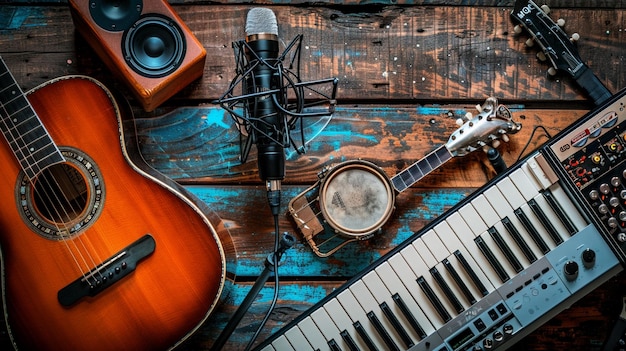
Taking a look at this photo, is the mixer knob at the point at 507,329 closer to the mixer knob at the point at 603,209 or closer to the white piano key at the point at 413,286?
the white piano key at the point at 413,286

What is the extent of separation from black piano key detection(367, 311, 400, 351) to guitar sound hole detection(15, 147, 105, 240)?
Answer: 0.98 metres

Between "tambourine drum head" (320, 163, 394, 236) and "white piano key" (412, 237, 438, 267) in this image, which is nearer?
"white piano key" (412, 237, 438, 267)

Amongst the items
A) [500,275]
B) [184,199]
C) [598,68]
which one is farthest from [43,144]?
[598,68]

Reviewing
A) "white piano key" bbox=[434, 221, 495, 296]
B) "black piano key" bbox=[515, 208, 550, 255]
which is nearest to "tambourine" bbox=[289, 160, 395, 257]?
"white piano key" bbox=[434, 221, 495, 296]

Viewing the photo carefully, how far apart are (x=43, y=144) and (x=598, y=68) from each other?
2.08m

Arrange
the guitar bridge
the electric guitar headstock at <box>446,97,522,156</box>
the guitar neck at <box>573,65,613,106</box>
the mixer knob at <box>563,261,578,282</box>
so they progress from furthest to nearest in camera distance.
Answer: the guitar neck at <box>573,65,613,106</box>
the electric guitar headstock at <box>446,97,522,156</box>
the guitar bridge
the mixer knob at <box>563,261,578,282</box>

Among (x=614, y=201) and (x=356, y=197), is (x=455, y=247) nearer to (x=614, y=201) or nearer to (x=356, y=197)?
(x=356, y=197)

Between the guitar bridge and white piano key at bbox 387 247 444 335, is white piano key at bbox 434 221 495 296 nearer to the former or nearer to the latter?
white piano key at bbox 387 247 444 335

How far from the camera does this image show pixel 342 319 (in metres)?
2.12

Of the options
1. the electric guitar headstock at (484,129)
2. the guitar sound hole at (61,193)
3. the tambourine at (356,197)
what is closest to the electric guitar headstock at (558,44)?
the electric guitar headstock at (484,129)

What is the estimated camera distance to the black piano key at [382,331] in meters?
2.11

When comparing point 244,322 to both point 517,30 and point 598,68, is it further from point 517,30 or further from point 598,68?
point 598,68

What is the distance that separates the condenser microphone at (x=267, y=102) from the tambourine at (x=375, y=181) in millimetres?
233

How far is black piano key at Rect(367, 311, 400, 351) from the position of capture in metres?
2.11
